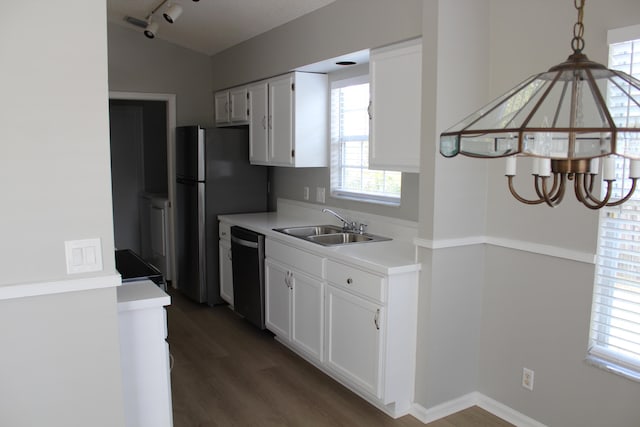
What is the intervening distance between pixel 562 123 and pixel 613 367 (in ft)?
5.99

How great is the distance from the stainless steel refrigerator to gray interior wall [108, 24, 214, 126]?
528 mm

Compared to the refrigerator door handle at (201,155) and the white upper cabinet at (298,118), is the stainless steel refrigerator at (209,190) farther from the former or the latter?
the white upper cabinet at (298,118)

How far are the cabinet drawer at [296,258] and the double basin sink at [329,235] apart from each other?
0.11m

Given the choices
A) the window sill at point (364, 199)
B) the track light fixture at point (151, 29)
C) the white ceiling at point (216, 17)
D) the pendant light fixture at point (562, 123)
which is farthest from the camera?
the track light fixture at point (151, 29)

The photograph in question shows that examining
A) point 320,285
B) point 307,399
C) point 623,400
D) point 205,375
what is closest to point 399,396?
point 307,399

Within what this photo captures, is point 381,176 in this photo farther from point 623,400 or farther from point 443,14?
point 623,400

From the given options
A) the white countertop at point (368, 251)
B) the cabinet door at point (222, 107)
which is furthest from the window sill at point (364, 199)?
the cabinet door at point (222, 107)

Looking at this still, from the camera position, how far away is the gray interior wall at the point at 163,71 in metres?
5.25

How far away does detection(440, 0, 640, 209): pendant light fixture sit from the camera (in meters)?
1.06

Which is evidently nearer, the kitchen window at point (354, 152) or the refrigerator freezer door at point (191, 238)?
the kitchen window at point (354, 152)

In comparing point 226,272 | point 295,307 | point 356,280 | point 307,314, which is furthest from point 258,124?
point 356,280

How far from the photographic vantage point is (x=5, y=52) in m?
1.78

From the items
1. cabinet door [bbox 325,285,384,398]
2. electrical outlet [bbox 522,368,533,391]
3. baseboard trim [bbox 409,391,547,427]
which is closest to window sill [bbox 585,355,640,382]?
electrical outlet [bbox 522,368,533,391]

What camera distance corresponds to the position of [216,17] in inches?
177
